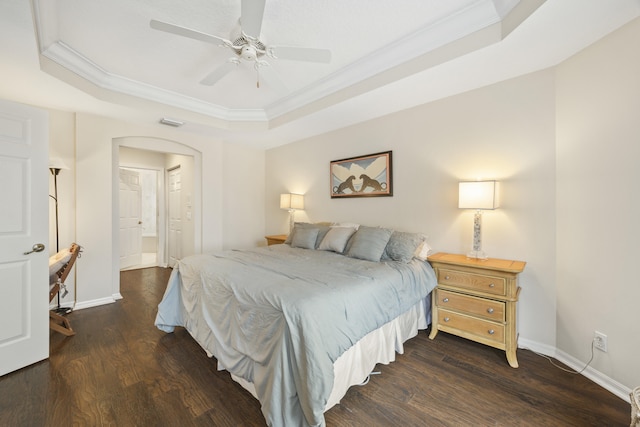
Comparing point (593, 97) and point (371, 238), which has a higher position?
point (593, 97)

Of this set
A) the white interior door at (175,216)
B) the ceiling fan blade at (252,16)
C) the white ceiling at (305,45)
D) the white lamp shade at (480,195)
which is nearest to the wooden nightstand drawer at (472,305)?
the white lamp shade at (480,195)

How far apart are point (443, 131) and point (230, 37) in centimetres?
226

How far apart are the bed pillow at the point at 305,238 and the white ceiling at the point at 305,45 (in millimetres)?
1491

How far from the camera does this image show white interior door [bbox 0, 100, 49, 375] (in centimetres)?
189

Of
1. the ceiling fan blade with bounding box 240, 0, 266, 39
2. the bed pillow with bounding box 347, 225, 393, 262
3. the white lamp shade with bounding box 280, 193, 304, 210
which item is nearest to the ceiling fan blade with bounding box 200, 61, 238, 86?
the ceiling fan blade with bounding box 240, 0, 266, 39

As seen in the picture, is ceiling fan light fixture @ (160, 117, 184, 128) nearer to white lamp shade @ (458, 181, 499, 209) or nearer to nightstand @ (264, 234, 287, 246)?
nightstand @ (264, 234, 287, 246)

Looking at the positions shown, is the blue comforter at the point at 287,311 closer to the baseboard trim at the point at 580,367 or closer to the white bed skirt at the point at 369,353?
the white bed skirt at the point at 369,353

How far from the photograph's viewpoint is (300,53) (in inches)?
78.6

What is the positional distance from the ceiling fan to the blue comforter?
67.0 inches

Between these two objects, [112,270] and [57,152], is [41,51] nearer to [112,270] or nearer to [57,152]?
[57,152]

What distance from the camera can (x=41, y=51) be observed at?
7.30 ft

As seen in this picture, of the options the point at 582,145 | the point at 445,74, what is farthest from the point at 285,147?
the point at 582,145

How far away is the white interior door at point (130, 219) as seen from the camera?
5.21 meters

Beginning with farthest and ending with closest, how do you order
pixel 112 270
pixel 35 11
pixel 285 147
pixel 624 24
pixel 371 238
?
pixel 285 147, pixel 112 270, pixel 371 238, pixel 35 11, pixel 624 24
